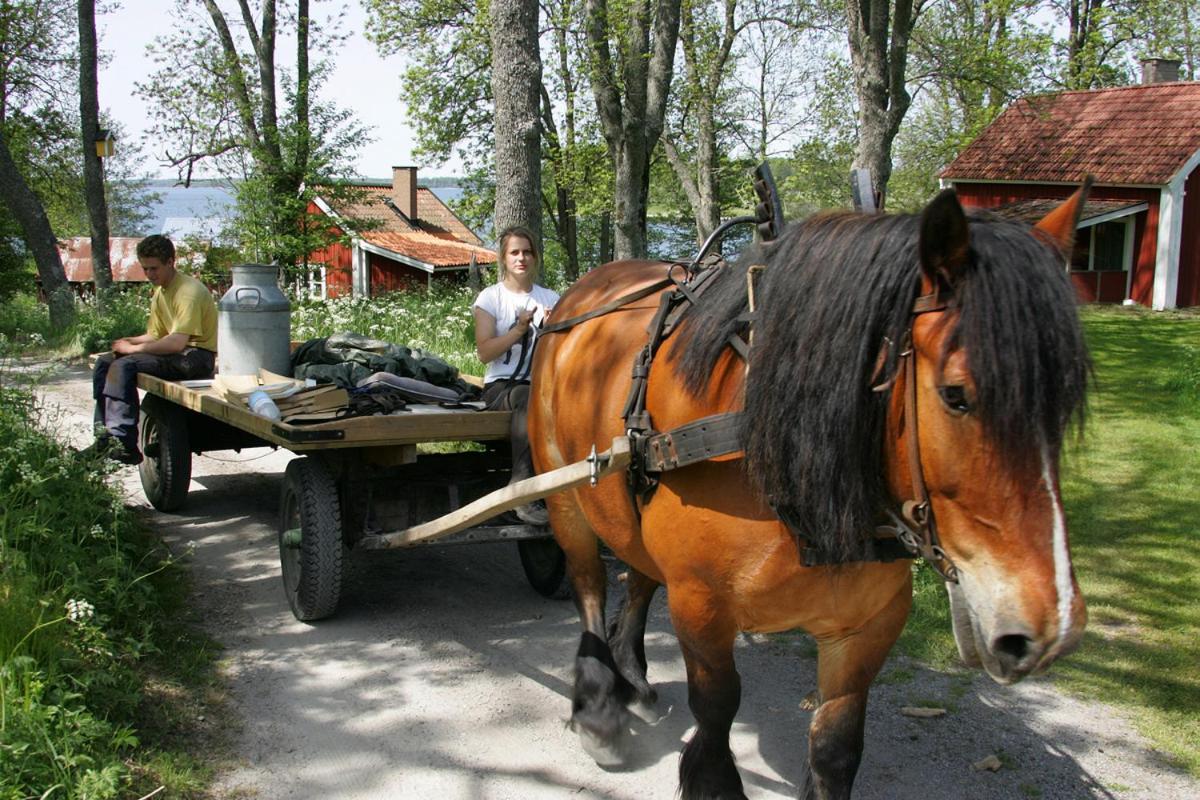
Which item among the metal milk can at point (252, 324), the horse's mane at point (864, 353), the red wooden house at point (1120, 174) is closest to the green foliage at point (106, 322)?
the metal milk can at point (252, 324)

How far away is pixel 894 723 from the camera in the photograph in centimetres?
396

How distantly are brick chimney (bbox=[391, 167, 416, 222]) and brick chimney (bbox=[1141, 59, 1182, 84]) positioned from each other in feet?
102

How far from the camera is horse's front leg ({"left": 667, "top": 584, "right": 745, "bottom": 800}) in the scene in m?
2.90

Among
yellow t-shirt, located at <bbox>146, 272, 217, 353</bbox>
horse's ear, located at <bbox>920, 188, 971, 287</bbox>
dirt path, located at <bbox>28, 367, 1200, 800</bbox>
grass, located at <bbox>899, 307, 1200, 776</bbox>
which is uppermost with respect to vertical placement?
horse's ear, located at <bbox>920, 188, 971, 287</bbox>

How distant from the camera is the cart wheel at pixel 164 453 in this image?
637cm

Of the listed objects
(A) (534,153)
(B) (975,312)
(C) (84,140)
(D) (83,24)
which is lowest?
(B) (975,312)

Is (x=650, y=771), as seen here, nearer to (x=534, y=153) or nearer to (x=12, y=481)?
(x=12, y=481)

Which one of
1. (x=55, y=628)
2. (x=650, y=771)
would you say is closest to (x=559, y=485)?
(x=650, y=771)

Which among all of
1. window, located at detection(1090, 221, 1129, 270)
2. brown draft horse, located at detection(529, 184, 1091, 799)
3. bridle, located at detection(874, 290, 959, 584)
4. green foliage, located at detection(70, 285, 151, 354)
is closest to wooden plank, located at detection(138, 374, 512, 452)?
brown draft horse, located at detection(529, 184, 1091, 799)

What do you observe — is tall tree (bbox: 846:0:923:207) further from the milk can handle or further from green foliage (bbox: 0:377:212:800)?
green foliage (bbox: 0:377:212:800)

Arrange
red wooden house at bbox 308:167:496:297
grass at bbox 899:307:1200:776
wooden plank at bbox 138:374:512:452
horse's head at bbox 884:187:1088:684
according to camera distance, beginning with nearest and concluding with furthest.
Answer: horse's head at bbox 884:187:1088:684, grass at bbox 899:307:1200:776, wooden plank at bbox 138:374:512:452, red wooden house at bbox 308:167:496:297

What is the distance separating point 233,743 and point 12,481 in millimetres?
1948

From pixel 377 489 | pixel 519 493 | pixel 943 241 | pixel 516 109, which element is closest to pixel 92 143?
pixel 516 109

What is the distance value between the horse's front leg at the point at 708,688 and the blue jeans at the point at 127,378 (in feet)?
13.8
